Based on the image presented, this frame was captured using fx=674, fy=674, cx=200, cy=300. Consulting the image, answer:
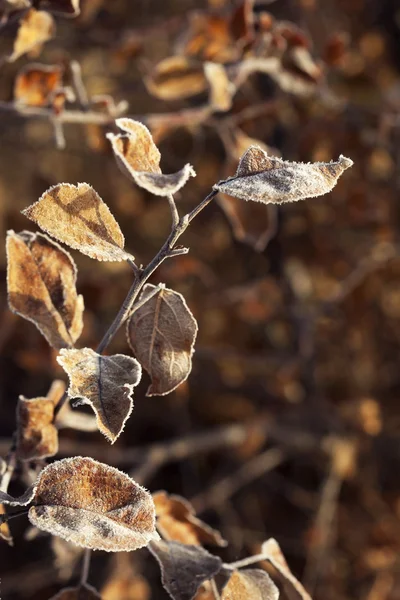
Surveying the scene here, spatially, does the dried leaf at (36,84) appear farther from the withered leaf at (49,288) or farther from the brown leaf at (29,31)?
the withered leaf at (49,288)

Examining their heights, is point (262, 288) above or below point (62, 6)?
below

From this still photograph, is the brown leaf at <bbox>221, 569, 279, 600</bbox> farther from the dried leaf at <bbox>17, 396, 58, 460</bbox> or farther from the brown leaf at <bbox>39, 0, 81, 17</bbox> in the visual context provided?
the brown leaf at <bbox>39, 0, 81, 17</bbox>

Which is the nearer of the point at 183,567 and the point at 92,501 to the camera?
the point at 92,501

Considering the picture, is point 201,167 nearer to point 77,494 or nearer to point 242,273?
point 242,273

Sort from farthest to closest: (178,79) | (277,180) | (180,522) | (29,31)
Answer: (178,79) → (29,31) → (180,522) → (277,180)

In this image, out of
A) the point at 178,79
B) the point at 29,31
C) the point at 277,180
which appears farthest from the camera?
the point at 178,79

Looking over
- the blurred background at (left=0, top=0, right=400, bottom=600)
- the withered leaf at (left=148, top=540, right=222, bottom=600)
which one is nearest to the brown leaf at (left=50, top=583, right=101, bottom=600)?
the withered leaf at (left=148, top=540, right=222, bottom=600)

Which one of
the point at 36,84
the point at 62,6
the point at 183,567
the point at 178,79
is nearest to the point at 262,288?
the point at 178,79

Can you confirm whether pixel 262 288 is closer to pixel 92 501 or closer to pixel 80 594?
pixel 80 594
